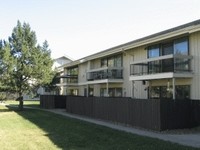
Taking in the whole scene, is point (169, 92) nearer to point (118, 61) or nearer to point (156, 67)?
point (156, 67)

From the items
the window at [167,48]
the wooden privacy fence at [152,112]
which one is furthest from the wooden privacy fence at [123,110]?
the window at [167,48]

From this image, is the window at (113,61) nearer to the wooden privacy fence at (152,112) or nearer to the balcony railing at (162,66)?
the balcony railing at (162,66)

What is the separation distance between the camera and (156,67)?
20.8 metres

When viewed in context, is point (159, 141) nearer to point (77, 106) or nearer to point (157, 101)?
point (157, 101)

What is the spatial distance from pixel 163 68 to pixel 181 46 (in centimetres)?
176

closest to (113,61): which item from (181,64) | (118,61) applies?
(118,61)

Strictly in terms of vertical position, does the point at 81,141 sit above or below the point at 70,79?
below

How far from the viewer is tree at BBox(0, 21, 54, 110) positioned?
30.8m

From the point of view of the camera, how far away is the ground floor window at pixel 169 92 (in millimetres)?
19109

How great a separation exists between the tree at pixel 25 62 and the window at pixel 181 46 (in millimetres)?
15637

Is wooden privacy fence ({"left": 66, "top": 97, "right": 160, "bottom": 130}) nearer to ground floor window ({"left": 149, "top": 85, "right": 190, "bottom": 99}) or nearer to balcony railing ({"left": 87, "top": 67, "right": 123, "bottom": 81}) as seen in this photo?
balcony railing ({"left": 87, "top": 67, "right": 123, "bottom": 81})

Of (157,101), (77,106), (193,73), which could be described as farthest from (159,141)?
(77,106)

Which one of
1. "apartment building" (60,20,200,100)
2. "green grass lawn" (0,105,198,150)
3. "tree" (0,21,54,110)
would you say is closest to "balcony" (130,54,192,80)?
"apartment building" (60,20,200,100)

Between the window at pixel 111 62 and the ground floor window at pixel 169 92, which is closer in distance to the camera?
the ground floor window at pixel 169 92
